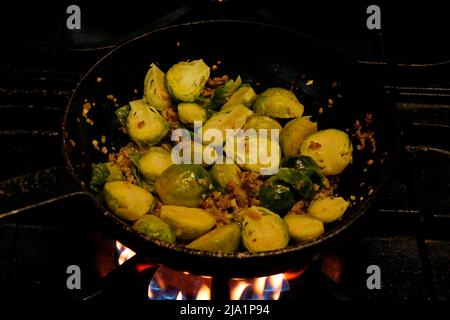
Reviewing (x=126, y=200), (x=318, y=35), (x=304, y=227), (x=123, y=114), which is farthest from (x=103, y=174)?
(x=318, y=35)

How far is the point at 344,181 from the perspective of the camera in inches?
68.6

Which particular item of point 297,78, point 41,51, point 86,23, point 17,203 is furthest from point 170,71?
point 86,23

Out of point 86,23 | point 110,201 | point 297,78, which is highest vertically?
point 86,23

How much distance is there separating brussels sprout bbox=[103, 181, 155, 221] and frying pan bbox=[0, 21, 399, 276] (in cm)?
4

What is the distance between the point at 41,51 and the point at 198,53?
2.16 feet

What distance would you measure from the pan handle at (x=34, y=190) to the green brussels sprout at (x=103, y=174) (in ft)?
0.70

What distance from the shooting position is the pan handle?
1292 millimetres

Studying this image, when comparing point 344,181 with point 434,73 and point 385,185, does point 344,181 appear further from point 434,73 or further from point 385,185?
point 434,73

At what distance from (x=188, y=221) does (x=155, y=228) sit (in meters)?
0.10

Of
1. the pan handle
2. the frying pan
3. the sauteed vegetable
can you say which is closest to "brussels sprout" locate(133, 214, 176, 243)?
the sauteed vegetable

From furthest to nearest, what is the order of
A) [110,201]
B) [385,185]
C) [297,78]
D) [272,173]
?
[297,78]
[272,173]
[110,201]
[385,185]

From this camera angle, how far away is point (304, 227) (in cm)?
153

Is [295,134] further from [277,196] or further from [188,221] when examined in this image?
[188,221]

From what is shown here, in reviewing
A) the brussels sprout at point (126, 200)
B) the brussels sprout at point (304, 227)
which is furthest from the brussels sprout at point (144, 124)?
the brussels sprout at point (304, 227)
